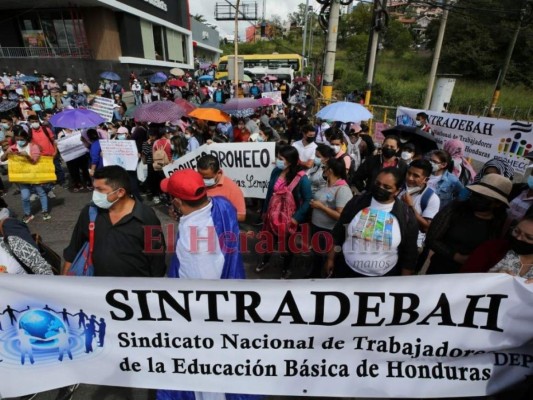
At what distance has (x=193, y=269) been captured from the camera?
230 cm

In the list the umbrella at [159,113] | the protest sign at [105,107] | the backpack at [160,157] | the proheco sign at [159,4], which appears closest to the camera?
the backpack at [160,157]

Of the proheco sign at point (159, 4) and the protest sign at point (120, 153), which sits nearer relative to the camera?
the protest sign at point (120, 153)

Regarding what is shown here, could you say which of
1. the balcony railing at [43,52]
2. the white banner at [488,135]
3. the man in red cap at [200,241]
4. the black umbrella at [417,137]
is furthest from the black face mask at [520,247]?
the balcony railing at [43,52]

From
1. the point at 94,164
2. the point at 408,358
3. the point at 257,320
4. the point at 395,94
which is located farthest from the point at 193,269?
the point at 395,94

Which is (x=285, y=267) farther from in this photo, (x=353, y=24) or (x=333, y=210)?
(x=353, y=24)

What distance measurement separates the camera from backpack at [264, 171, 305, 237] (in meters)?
3.65

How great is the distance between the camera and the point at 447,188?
369 centimetres

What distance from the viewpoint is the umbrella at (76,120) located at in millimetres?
6039

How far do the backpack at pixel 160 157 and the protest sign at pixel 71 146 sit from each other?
6.32 ft

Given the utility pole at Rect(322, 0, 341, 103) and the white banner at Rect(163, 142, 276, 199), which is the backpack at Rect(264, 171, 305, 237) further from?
the utility pole at Rect(322, 0, 341, 103)

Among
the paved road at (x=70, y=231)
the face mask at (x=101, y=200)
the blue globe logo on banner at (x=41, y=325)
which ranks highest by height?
the face mask at (x=101, y=200)

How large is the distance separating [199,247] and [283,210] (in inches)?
64.0

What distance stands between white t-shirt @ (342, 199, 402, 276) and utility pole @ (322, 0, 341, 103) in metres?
8.29

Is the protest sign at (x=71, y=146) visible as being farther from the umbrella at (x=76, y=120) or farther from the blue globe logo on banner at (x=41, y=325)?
the blue globe logo on banner at (x=41, y=325)
